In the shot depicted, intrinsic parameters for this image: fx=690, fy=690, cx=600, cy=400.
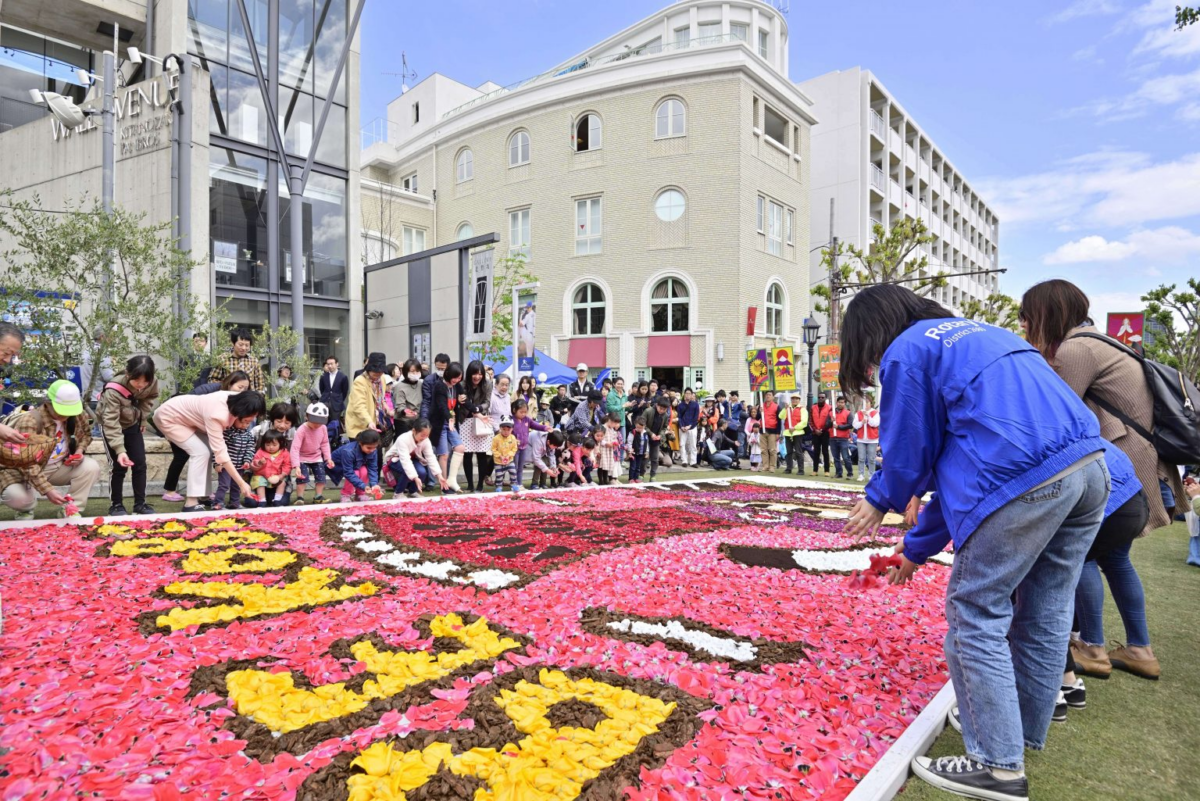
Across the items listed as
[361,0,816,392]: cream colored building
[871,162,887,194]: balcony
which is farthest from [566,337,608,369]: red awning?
[871,162,887,194]: balcony

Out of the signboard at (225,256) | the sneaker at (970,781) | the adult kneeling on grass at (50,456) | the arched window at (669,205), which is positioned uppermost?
the arched window at (669,205)

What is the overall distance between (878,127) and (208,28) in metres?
32.4

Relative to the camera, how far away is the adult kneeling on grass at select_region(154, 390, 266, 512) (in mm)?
6656

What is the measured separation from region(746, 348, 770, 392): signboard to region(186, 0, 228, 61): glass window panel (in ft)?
47.6

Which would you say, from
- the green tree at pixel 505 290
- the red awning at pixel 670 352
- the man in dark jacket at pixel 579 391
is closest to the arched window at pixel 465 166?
the green tree at pixel 505 290

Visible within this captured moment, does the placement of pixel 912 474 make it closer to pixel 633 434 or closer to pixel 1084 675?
pixel 1084 675

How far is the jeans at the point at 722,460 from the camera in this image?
15.8 meters

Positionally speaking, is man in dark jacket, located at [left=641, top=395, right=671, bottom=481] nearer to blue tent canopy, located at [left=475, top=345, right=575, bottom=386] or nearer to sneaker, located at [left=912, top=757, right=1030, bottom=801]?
blue tent canopy, located at [left=475, top=345, right=575, bottom=386]

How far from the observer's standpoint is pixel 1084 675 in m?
3.27

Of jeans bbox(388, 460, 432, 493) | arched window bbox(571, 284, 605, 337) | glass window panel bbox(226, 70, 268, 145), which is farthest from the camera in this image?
arched window bbox(571, 284, 605, 337)

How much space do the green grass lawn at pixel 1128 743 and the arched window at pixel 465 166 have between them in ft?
108

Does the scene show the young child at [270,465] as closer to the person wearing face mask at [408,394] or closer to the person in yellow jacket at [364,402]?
the person in yellow jacket at [364,402]

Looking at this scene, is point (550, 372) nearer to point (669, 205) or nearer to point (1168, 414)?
point (669, 205)

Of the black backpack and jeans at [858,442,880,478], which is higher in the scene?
the black backpack
